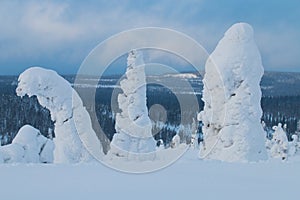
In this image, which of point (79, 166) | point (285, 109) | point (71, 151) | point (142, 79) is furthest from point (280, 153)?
point (285, 109)

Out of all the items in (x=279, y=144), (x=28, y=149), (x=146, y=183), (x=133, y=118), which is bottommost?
(x=146, y=183)

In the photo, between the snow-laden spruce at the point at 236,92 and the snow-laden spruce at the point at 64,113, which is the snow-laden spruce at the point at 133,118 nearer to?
the snow-laden spruce at the point at 236,92

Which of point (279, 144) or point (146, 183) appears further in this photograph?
point (279, 144)

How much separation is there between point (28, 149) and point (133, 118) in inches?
305

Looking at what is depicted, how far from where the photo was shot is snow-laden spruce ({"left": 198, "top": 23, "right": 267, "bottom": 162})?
15.7 m

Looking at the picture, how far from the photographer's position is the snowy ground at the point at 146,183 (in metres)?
6.66

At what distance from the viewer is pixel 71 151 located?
46.9ft

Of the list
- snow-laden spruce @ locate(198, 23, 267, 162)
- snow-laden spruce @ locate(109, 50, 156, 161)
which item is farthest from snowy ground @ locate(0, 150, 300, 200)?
snow-laden spruce @ locate(109, 50, 156, 161)

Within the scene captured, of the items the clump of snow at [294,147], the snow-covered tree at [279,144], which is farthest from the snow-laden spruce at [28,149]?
the clump of snow at [294,147]

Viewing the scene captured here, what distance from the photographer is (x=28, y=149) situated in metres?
14.8

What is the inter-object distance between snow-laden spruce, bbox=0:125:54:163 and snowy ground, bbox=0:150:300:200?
5044 millimetres

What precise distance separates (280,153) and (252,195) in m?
29.7

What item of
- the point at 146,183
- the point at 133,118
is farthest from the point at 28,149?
the point at 146,183

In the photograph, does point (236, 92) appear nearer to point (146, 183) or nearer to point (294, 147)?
point (146, 183)
